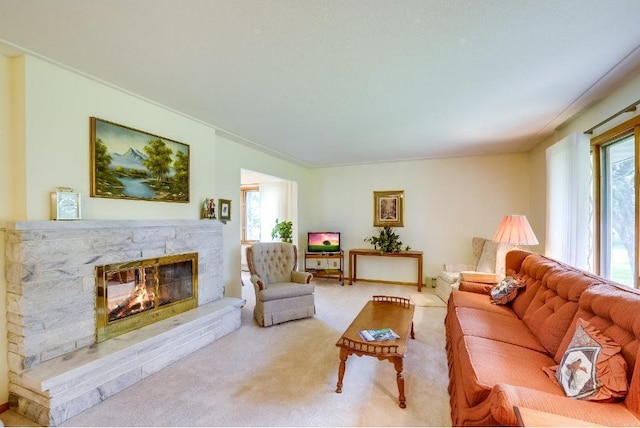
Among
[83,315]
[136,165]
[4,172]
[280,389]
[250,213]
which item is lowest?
[280,389]

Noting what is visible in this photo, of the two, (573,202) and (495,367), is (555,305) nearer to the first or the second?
(495,367)

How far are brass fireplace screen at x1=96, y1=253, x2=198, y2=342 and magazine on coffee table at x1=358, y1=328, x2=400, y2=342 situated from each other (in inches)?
81.2

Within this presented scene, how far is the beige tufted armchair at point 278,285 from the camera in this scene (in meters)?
3.60

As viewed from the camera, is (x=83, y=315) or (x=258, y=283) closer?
(x=83, y=315)

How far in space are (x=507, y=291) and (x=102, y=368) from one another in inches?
142

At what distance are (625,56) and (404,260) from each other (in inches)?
171

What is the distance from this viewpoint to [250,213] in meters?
7.53

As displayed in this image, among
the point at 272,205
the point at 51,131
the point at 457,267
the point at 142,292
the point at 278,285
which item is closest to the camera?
the point at 51,131

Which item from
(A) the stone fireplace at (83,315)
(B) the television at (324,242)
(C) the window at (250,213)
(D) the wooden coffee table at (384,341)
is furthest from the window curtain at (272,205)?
(D) the wooden coffee table at (384,341)

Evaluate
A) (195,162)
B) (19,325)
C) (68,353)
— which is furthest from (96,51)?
(68,353)

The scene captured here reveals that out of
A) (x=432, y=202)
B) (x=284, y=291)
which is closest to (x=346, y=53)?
(x=284, y=291)

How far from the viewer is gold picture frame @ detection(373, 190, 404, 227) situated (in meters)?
5.80

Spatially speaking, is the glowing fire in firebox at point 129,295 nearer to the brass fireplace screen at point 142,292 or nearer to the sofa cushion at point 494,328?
the brass fireplace screen at point 142,292

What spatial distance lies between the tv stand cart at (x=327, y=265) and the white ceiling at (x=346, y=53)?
3.21 m
